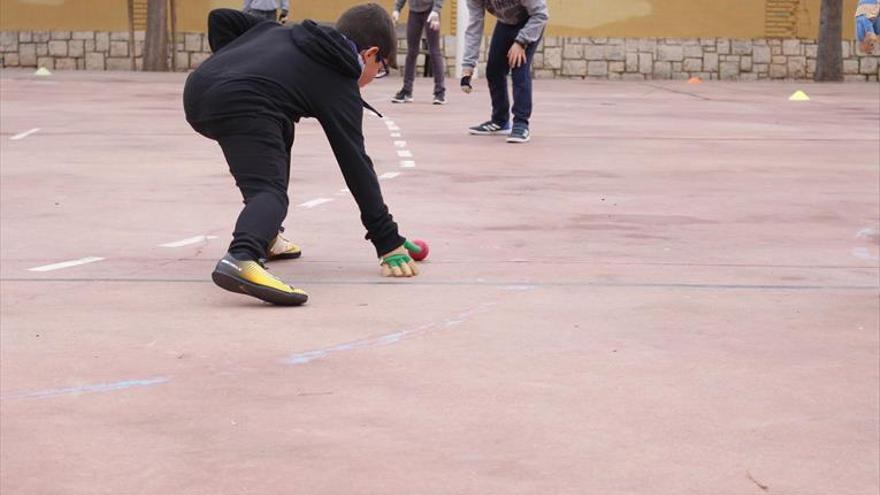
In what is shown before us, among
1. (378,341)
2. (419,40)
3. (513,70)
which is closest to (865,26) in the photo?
(378,341)

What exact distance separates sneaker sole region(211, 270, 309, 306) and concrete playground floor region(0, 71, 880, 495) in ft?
0.20

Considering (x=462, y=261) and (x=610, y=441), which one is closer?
(x=610, y=441)

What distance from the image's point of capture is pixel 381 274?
6875 mm

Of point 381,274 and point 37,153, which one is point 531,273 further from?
point 37,153

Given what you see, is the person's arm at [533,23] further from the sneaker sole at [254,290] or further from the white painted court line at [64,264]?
the sneaker sole at [254,290]

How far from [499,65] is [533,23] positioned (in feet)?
2.52

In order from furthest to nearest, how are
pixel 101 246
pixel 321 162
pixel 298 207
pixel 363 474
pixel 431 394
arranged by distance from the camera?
1. pixel 321 162
2. pixel 298 207
3. pixel 101 246
4. pixel 431 394
5. pixel 363 474

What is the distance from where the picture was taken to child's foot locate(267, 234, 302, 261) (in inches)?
282

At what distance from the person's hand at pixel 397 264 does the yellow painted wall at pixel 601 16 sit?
25.9 m

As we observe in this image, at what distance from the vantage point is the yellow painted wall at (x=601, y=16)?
32375 millimetres

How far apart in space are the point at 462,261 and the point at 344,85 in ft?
3.58

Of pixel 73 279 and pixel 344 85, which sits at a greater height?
pixel 344 85

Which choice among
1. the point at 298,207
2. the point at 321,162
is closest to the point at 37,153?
the point at 321,162

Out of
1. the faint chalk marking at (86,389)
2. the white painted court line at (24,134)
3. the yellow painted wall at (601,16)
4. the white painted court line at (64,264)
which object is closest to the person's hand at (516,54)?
the white painted court line at (24,134)
